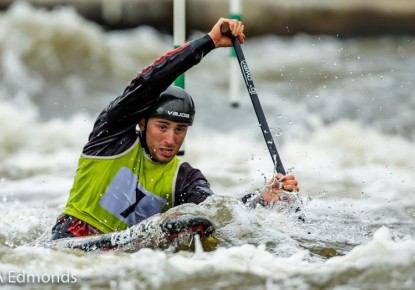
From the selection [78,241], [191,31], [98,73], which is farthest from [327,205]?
[191,31]

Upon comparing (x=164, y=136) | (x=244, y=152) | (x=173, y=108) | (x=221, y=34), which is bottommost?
(x=164, y=136)

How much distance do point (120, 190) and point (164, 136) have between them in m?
0.40

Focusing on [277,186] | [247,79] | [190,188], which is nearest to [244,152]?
[247,79]

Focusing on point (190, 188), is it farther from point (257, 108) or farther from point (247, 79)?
point (247, 79)

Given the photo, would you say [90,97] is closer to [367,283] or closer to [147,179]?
[147,179]

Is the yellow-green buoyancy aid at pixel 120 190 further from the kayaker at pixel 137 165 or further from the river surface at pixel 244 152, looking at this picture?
the river surface at pixel 244 152

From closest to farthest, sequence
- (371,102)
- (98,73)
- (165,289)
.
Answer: (165,289), (371,102), (98,73)

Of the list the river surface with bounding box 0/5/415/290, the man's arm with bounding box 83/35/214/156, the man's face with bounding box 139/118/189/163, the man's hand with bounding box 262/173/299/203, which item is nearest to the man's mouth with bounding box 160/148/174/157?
the man's face with bounding box 139/118/189/163

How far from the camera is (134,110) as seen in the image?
5.28 metres

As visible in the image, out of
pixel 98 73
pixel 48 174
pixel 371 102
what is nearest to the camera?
pixel 48 174

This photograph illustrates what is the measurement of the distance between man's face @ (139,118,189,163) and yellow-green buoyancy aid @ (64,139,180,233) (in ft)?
0.31

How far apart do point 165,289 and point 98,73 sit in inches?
429

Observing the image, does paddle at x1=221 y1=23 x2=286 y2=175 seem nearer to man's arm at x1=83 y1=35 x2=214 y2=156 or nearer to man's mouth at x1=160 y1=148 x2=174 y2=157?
man's arm at x1=83 y1=35 x2=214 y2=156

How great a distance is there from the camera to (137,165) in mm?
5398
